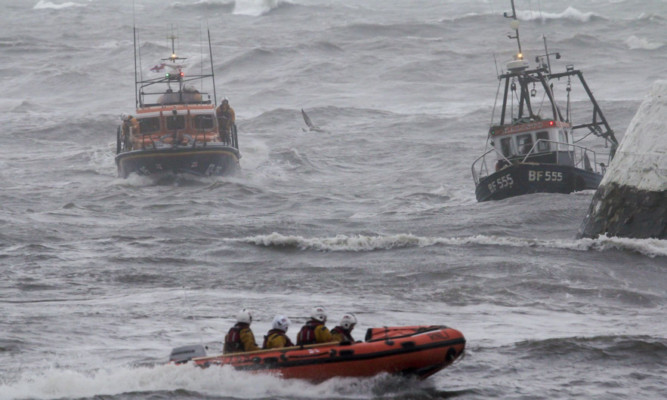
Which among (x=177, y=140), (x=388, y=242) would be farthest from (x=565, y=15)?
(x=388, y=242)

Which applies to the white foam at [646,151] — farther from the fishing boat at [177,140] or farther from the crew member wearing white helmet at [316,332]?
the fishing boat at [177,140]

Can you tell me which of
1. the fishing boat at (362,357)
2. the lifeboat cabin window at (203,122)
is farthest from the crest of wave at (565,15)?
the fishing boat at (362,357)

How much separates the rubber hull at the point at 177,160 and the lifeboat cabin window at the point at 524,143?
834 cm

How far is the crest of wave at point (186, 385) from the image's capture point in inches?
468

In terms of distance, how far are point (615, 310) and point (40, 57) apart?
171 feet

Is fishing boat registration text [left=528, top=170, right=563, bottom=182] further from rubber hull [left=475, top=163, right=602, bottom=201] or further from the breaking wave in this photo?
the breaking wave

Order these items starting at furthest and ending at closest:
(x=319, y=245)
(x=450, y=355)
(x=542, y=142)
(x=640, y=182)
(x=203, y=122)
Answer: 1. (x=203, y=122)
2. (x=542, y=142)
3. (x=319, y=245)
4. (x=640, y=182)
5. (x=450, y=355)

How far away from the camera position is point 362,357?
11.9 m

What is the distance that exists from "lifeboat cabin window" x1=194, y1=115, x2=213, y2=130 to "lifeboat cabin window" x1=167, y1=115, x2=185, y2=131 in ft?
1.32

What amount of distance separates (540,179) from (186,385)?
15.6 metres

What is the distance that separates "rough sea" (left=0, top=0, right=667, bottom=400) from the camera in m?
12.8

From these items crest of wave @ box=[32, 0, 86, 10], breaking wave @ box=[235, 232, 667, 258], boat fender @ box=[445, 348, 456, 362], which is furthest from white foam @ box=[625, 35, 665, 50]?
boat fender @ box=[445, 348, 456, 362]

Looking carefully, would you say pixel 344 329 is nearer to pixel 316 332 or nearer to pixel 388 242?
pixel 316 332

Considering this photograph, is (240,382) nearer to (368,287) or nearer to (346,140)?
(368,287)
